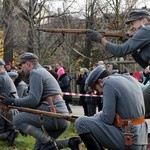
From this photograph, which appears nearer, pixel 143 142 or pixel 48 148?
pixel 143 142

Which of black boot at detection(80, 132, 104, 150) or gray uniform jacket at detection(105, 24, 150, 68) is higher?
gray uniform jacket at detection(105, 24, 150, 68)

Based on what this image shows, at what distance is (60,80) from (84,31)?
961 centimetres

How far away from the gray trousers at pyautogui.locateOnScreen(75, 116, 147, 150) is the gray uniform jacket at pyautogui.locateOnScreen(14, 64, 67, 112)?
183 centimetres

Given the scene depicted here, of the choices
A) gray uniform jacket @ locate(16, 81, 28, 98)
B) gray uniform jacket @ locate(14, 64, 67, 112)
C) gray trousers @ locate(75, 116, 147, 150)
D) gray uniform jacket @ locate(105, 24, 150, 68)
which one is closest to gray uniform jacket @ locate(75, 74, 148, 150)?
gray trousers @ locate(75, 116, 147, 150)

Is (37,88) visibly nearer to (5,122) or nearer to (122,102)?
(122,102)

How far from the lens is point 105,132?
5680 millimetres

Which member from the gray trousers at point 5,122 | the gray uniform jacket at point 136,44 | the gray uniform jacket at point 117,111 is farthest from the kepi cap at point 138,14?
the gray trousers at point 5,122

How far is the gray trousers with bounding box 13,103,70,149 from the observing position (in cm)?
761

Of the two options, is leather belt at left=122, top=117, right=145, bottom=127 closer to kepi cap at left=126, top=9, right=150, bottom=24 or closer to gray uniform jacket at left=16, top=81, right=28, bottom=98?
kepi cap at left=126, top=9, right=150, bottom=24

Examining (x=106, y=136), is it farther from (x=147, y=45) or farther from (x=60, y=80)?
(x=60, y=80)

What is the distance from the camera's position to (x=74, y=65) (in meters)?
34.2

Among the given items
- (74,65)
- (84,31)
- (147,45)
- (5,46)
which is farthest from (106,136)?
(74,65)

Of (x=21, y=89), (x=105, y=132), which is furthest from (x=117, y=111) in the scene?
(x=21, y=89)

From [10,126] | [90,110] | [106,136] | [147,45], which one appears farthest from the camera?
[90,110]
